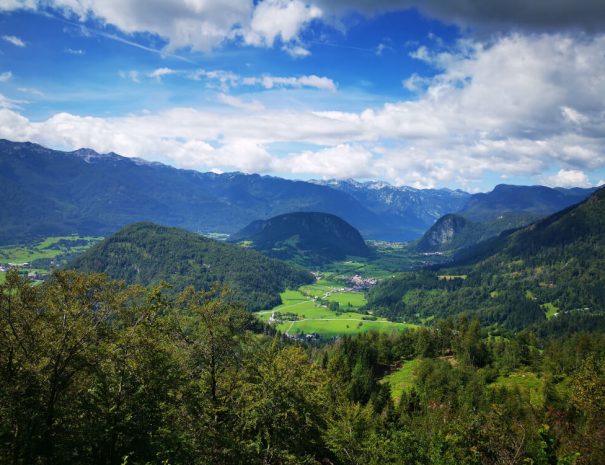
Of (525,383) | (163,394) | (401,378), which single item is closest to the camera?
(163,394)

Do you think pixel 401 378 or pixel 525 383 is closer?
pixel 525 383

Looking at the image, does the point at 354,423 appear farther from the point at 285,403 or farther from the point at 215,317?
the point at 215,317

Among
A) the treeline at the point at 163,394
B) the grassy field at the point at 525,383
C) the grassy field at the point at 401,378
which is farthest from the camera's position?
the grassy field at the point at 401,378

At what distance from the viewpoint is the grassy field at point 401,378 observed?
110 meters

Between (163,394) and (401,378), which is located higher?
(163,394)

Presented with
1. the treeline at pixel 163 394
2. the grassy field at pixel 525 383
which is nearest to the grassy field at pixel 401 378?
the grassy field at pixel 525 383

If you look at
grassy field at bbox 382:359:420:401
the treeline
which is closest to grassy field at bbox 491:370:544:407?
grassy field at bbox 382:359:420:401

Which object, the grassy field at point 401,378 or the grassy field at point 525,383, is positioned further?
the grassy field at point 401,378

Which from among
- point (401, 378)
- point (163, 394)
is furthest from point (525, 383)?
point (163, 394)

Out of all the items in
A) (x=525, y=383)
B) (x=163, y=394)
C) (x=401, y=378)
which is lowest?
(x=401, y=378)

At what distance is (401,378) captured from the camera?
4761 inches

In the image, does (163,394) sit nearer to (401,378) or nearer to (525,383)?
(401,378)

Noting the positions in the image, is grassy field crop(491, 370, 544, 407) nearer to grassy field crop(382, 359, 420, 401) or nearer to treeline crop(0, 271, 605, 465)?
grassy field crop(382, 359, 420, 401)

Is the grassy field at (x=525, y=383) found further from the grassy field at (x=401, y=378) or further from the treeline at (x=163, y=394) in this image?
the treeline at (x=163, y=394)
